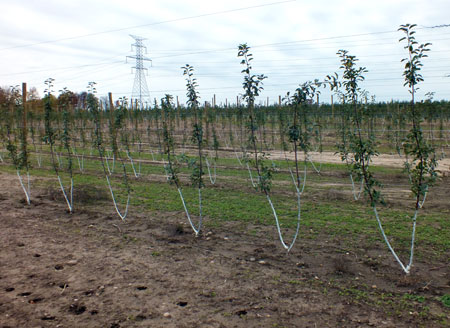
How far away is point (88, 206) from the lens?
9570 mm

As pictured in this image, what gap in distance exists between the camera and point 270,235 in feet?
Answer: 22.4

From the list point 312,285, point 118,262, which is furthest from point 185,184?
point 312,285

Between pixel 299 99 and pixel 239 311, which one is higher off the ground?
pixel 299 99

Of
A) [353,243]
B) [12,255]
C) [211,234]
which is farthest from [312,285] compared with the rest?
[12,255]

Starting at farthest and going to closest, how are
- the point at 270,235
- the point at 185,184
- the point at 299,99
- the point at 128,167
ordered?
the point at 128,167 < the point at 185,184 < the point at 270,235 < the point at 299,99

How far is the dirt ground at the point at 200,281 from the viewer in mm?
3953

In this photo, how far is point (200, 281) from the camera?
4906 mm

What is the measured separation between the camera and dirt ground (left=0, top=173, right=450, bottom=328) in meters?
3.95

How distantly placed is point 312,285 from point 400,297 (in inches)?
43.2

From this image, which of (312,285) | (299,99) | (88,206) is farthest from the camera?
(88,206)

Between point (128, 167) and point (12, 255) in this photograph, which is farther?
point (128, 167)

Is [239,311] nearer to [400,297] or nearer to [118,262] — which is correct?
[400,297]

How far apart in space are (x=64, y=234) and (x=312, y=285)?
205 inches

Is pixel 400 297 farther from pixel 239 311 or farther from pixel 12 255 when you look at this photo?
pixel 12 255
